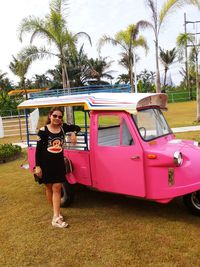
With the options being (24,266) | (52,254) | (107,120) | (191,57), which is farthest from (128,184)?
→ (191,57)

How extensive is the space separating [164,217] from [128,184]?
0.76 meters

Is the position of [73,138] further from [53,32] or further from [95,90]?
[53,32]

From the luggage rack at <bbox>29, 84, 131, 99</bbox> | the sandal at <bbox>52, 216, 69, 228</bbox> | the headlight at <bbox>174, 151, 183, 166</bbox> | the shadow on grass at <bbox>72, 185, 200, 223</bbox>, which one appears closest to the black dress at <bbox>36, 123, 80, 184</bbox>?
the sandal at <bbox>52, 216, 69, 228</bbox>

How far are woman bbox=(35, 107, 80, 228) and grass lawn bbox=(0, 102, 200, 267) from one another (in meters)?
0.42

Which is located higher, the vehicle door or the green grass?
the vehicle door

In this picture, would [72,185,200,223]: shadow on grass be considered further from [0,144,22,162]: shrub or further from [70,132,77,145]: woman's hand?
[0,144,22,162]: shrub

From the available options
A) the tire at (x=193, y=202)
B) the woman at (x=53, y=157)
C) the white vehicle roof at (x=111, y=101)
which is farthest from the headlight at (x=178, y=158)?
the woman at (x=53, y=157)

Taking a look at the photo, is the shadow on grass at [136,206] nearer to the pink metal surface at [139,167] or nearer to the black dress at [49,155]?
the pink metal surface at [139,167]

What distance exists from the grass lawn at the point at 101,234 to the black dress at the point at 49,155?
80cm

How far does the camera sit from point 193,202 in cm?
503

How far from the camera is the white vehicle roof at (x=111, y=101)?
5.03 meters

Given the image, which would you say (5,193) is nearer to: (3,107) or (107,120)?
(107,120)

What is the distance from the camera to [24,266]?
399 centimetres

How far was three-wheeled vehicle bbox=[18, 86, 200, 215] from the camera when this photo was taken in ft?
15.6
